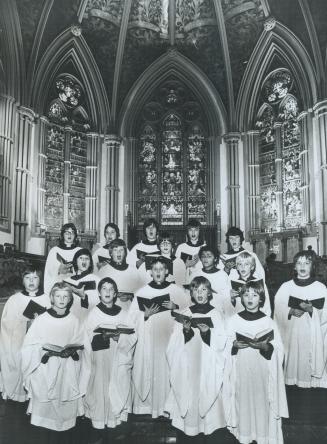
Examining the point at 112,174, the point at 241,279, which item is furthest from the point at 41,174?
the point at 241,279

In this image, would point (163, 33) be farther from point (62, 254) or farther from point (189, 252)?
point (62, 254)

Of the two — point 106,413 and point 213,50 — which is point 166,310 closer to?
point 106,413

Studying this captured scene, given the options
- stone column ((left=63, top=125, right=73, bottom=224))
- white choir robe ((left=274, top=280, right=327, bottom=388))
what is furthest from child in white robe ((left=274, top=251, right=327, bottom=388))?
stone column ((left=63, top=125, right=73, bottom=224))

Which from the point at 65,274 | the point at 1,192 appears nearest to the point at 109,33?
the point at 1,192

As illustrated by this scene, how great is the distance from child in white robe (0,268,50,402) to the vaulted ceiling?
935 centimetres

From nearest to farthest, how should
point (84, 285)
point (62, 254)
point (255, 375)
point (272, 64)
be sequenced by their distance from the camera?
point (255, 375) < point (84, 285) < point (62, 254) < point (272, 64)

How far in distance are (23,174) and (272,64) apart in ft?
26.5

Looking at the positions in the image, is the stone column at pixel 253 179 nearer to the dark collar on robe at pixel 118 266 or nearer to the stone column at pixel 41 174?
the stone column at pixel 41 174

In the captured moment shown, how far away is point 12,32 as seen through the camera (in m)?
12.2

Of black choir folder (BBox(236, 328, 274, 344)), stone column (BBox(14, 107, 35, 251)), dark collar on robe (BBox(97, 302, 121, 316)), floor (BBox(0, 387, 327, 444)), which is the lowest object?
floor (BBox(0, 387, 327, 444))

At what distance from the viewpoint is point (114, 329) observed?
445cm

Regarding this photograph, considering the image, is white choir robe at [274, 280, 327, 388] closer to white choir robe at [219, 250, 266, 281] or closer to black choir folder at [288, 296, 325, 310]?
black choir folder at [288, 296, 325, 310]

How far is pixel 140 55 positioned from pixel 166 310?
39.0 feet

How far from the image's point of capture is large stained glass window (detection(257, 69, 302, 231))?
543 inches
